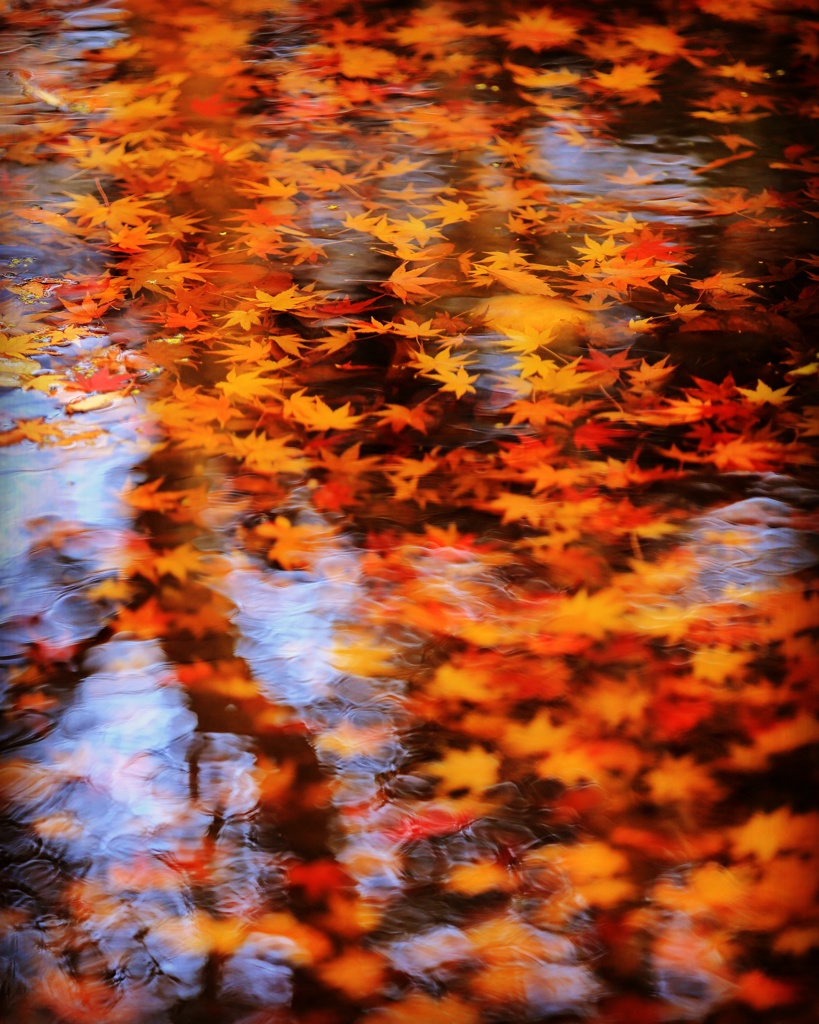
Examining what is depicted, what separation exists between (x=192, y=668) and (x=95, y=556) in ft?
0.97

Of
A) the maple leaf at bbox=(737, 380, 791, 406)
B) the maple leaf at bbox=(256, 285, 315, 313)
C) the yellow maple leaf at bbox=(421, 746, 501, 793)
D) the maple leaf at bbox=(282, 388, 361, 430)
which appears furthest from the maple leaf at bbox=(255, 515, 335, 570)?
the maple leaf at bbox=(737, 380, 791, 406)

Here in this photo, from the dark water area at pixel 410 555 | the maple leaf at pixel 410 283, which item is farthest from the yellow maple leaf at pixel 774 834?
the maple leaf at pixel 410 283

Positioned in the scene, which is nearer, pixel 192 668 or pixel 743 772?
pixel 743 772

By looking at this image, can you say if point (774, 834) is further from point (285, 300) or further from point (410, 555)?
point (285, 300)

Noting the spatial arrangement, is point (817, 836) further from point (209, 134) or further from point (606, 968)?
point (209, 134)

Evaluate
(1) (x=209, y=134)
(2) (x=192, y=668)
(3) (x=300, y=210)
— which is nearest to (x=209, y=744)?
(2) (x=192, y=668)

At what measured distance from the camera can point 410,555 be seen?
5.01 ft

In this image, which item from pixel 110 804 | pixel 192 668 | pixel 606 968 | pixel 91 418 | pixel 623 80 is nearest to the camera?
pixel 606 968

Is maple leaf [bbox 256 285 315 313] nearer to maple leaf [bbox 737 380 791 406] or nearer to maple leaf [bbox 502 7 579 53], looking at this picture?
maple leaf [bbox 737 380 791 406]

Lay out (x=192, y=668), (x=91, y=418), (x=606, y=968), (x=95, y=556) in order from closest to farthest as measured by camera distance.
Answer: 1. (x=606, y=968)
2. (x=192, y=668)
3. (x=95, y=556)
4. (x=91, y=418)

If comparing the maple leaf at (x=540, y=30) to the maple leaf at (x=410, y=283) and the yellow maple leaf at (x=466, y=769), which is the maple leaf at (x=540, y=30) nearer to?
the maple leaf at (x=410, y=283)

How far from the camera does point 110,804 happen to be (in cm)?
124

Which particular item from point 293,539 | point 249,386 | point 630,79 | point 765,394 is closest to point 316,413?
point 249,386

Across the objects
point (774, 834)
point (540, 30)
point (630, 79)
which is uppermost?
point (540, 30)
